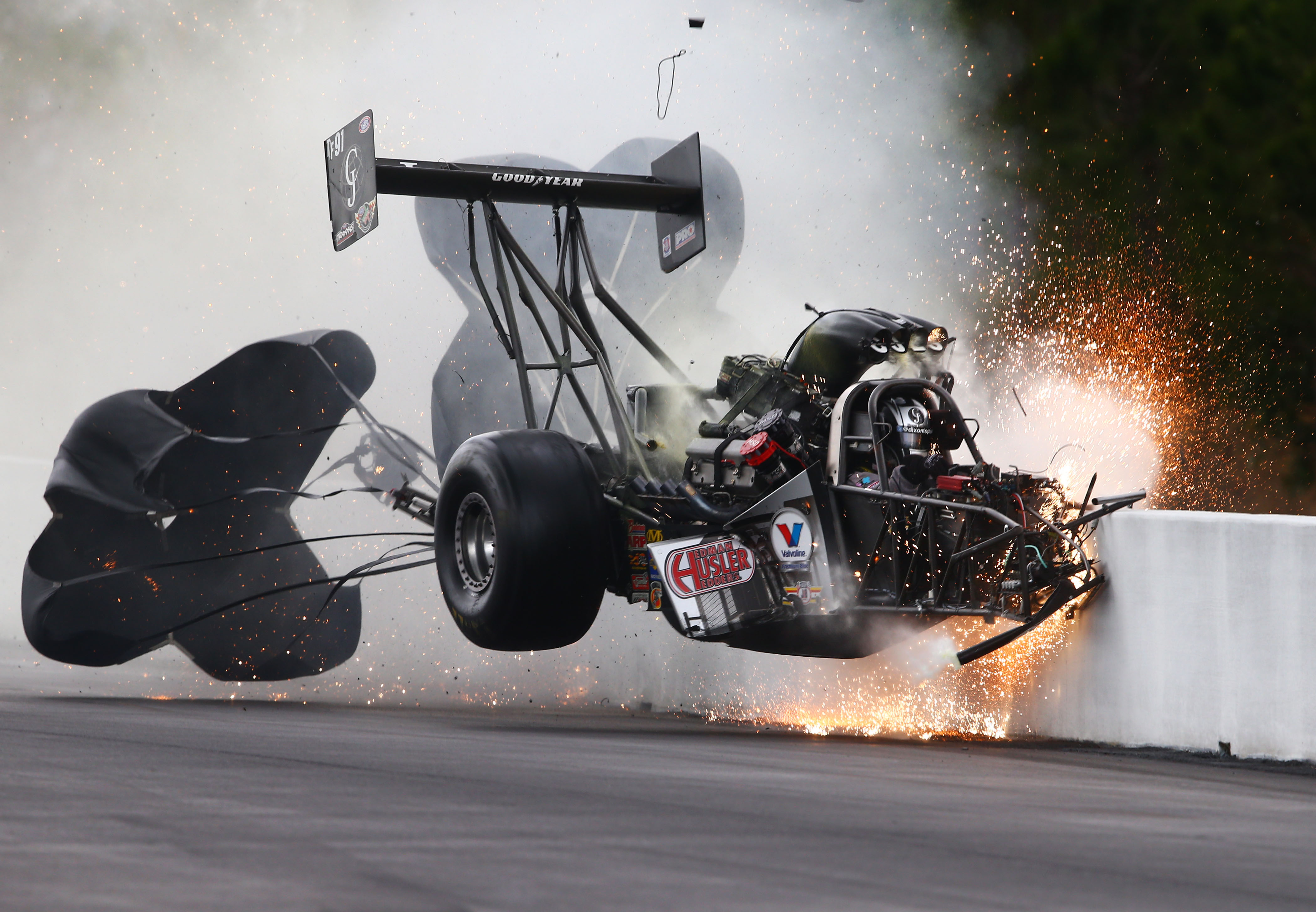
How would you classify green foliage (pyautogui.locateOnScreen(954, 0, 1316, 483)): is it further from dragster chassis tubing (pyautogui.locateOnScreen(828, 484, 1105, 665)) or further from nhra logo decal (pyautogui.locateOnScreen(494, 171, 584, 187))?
dragster chassis tubing (pyautogui.locateOnScreen(828, 484, 1105, 665))

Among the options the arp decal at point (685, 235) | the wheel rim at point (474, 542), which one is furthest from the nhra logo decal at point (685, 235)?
the wheel rim at point (474, 542)

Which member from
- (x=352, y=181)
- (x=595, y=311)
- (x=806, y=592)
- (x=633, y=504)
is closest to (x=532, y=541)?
(x=633, y=504)

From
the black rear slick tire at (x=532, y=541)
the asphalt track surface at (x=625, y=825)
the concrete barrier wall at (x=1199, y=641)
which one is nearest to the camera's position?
the asphalt track surface at (x=625, y=825)

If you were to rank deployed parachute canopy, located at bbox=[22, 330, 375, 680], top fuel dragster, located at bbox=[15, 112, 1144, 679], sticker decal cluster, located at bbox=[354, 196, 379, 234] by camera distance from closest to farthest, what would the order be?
top fuel dragster, located at bbox=[15, 112, 1144, 679]
sticker decal cluster, located at bbox=[354, 196, 379, 234]
deployed parachute canopy, located at bbox=[22, 330, 375, 680]

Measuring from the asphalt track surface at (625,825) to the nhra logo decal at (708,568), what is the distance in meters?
0.85

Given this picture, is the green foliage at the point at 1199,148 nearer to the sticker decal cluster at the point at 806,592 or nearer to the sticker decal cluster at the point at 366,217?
the sticker decal cluster at the point at 366,217

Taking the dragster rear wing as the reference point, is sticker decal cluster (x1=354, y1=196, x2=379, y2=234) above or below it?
below

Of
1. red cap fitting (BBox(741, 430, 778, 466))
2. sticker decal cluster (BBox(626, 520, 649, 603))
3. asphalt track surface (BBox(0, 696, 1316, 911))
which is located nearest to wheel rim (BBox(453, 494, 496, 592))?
sticker decal cluster (BBox(626, 520, 649, 603))

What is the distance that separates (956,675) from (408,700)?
5.07 metres

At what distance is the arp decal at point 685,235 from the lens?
34.0 feet

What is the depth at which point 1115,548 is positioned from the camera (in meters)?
7.80

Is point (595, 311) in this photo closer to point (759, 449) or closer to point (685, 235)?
point (685, 235)

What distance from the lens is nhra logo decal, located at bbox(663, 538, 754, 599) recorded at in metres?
8.25

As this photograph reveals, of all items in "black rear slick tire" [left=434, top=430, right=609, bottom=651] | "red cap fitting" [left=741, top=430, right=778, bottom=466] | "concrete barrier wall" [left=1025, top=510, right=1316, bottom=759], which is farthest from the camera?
"black rear slick tire" [left=434, top=430, right=609, bottom=651]
